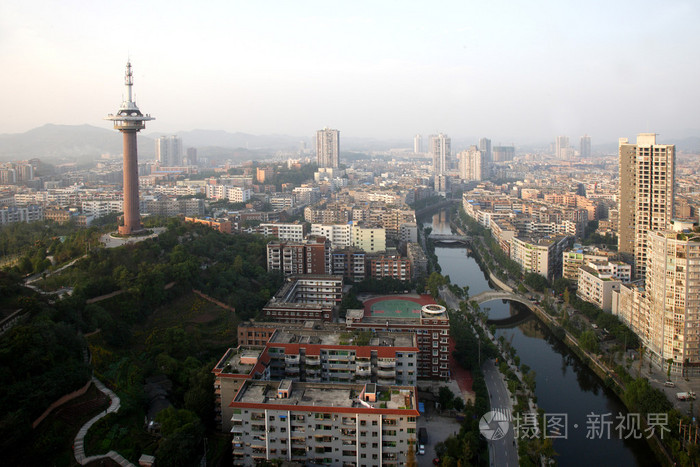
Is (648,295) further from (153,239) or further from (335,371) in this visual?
(153,239)

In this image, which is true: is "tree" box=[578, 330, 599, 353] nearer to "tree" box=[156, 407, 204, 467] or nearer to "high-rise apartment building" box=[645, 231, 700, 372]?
"high-rise apartment building" box=[645, 231, 700, 372]

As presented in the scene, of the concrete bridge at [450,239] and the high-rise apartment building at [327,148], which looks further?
the high-rise apartment building at [327,148]

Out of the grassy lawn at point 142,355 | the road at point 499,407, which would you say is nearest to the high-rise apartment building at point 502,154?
the road at point 499,407

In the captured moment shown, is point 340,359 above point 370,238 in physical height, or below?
below

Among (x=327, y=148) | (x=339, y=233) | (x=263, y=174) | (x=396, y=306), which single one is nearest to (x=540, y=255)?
(x=396, y=306)

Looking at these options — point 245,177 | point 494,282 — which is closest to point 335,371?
point 494,282

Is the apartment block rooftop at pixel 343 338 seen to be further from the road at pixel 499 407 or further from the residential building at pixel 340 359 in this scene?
the road at pixel 499 407

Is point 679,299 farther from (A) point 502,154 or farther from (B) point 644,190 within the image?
(A) point 502,154
